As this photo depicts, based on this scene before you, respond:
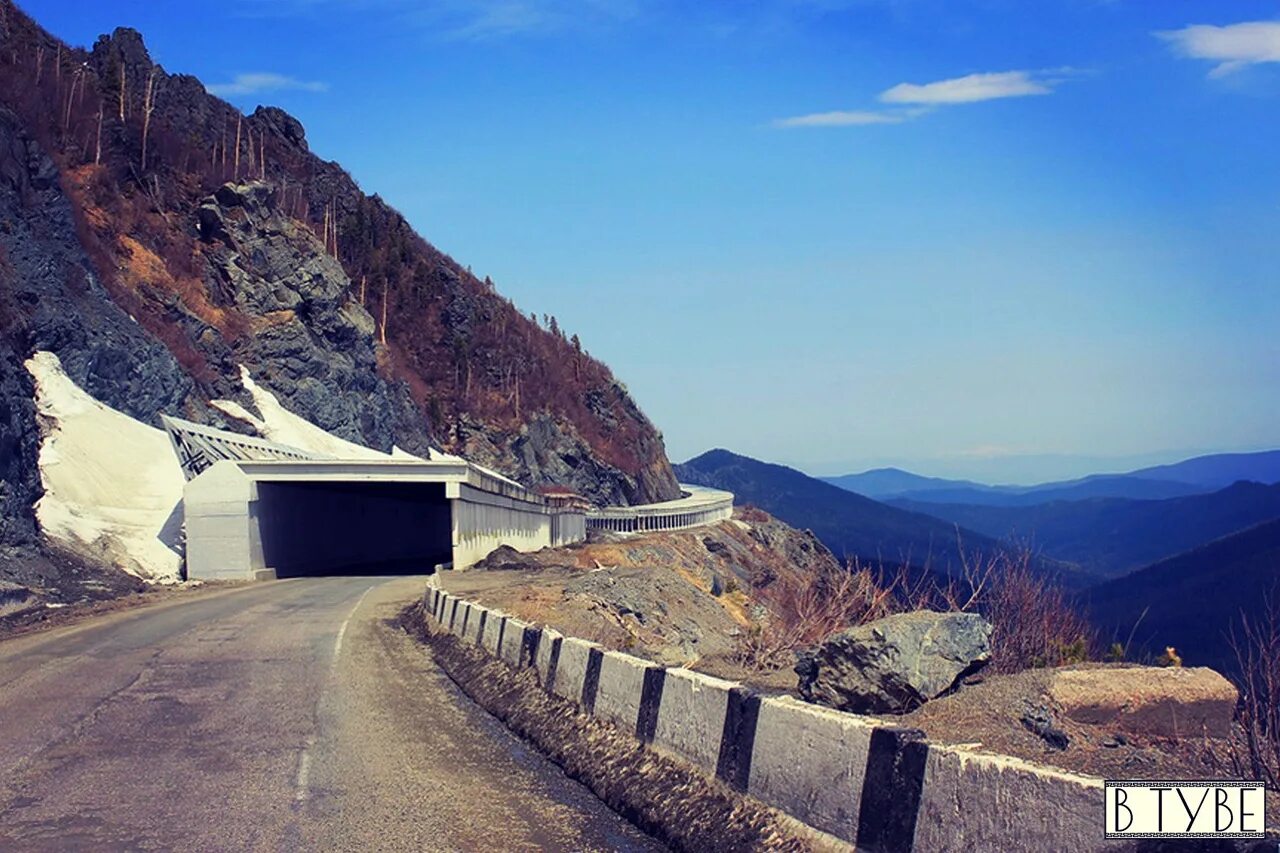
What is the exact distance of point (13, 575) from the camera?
2989 centimetres

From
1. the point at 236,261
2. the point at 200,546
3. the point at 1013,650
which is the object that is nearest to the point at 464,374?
the point at 236,261

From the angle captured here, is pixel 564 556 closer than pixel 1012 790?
No

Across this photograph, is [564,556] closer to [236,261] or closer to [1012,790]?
[236,261]

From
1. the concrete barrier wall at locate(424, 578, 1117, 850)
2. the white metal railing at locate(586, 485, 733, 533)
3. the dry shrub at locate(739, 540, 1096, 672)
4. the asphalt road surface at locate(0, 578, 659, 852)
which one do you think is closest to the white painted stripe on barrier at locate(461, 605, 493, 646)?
the asphalt road surface at locate(0, 578, 659, 852)

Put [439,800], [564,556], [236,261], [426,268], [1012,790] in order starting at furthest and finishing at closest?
[426,268] < [236,261] < [564,556] < [439,800] < [1012,790]

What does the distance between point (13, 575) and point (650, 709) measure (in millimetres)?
25803

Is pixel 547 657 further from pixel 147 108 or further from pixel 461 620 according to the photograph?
pixel 147 108

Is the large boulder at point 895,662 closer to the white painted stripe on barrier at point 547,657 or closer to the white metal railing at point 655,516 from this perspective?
the white painted stripe on barrier at point 547,657

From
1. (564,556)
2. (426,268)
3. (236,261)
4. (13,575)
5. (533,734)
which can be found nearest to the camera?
(533,734)

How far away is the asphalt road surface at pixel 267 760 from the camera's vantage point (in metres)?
7.83

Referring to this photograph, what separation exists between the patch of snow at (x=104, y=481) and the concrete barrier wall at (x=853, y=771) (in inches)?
1242

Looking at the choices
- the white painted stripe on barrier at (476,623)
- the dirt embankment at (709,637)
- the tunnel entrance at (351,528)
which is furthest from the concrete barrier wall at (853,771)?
the tunnel entrance at (351,528)

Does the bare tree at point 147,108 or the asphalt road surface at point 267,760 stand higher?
the bare tree at point 147,108

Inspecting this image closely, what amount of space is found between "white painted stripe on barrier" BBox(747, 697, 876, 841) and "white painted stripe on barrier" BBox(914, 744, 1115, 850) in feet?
1.91
